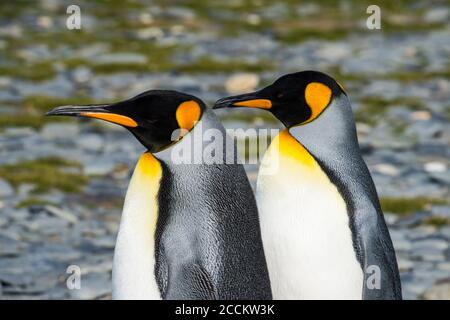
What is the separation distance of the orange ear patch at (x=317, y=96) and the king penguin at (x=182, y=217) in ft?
1.60

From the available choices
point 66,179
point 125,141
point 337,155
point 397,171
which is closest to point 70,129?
point 125,141

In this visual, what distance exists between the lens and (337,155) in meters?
3.84

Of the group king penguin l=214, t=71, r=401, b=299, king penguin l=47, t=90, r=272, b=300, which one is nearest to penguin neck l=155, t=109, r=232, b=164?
king penguin l=47, t=90, r=272, b=300

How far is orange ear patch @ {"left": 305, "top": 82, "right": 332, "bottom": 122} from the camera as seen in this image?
151 inches

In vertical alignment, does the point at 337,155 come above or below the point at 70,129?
below

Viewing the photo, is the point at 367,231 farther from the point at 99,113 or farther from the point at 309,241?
the point at 99,113

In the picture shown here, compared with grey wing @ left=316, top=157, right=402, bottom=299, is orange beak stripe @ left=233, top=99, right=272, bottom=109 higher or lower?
higher

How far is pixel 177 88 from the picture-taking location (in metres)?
9.67

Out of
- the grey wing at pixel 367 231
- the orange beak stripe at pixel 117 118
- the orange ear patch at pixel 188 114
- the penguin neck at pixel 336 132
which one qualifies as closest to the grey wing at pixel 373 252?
the grey wing at pixel 367 231

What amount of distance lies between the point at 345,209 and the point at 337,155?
7.3 inches

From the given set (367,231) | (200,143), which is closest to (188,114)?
(200,143)

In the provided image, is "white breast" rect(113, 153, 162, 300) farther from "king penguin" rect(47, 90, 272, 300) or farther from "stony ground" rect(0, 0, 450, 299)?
"stony ground" rect(0, 0, 450, 299)

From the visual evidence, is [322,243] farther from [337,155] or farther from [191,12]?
[191,12]

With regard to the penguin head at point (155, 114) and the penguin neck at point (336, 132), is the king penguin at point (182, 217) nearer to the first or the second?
the penguin head at point (155, 114)
